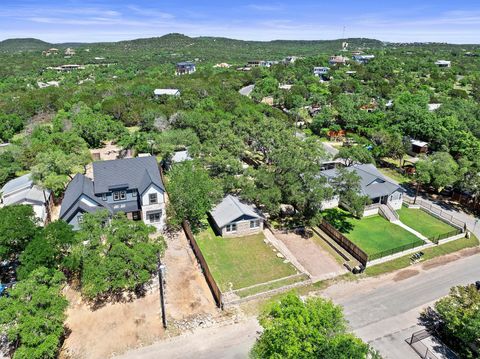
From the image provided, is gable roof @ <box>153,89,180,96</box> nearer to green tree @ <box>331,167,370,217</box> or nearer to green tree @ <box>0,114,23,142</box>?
green tree @ <box>0,114,23,142</box>

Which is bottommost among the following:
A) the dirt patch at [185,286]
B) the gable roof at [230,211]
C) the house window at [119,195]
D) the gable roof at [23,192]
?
the dirt patch at [185,286]

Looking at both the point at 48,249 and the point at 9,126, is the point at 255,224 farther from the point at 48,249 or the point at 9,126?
the point at 9,126

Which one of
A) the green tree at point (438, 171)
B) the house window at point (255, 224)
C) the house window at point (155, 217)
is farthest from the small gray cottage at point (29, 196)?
the green tree at point (438, 171)

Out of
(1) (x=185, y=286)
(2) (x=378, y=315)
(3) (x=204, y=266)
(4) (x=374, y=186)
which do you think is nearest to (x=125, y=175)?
(3) (x=204, y=266)

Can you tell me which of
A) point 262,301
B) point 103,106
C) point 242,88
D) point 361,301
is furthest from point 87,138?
point 242,88

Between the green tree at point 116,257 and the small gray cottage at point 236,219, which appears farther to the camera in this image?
the small gray cottage at point 236,219

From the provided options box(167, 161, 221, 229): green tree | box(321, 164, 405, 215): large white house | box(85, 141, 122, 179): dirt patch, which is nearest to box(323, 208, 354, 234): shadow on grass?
box(321, 164, 405, 215): large white house

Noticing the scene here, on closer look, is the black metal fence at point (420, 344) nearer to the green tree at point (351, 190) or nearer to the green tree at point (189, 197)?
the green tree at point (351, 190)
